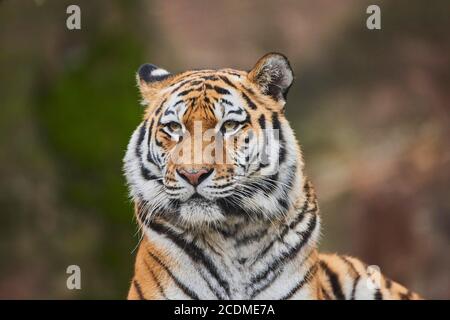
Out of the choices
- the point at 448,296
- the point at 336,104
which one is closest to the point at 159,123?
the point at 336,104

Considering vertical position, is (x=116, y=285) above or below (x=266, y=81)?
below

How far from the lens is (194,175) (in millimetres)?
3473

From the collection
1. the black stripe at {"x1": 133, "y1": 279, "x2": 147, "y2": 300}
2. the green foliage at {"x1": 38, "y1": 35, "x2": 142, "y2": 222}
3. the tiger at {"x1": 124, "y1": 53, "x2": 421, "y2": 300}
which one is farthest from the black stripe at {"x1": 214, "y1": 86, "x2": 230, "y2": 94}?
the green foliage at {"x1": 38, "y1": 35, "x2": 142, "y2": 222}

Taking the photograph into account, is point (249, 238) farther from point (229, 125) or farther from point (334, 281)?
point (334, 281)

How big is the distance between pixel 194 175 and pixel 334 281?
121 cm

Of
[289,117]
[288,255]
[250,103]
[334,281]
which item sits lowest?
[334,281]

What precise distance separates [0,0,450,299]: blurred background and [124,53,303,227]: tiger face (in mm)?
3795

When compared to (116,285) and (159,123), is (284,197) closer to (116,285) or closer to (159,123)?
(159,123)

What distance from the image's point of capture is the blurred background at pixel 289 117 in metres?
7.61

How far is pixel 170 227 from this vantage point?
3736 mm

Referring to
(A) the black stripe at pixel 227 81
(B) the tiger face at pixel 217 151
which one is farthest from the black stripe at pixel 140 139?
(A) the black stripe at pixel 227 81

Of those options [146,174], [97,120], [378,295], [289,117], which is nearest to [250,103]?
[146,174]
